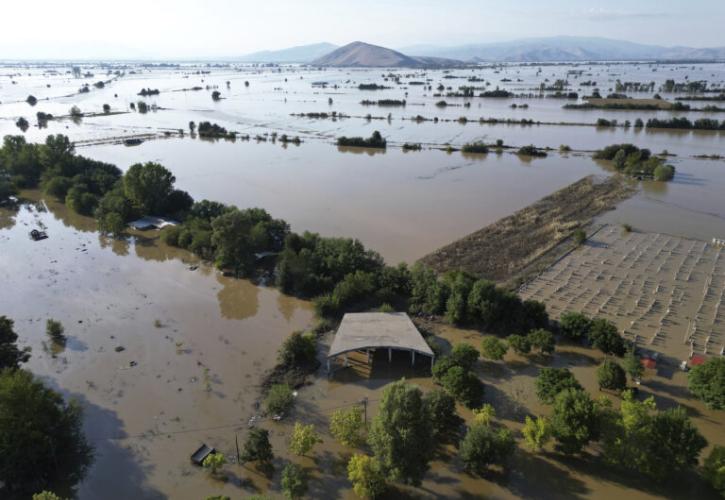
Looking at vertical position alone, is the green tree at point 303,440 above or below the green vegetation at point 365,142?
below

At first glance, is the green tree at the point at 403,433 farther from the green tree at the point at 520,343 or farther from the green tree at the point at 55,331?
the green tree at the point at 55,331

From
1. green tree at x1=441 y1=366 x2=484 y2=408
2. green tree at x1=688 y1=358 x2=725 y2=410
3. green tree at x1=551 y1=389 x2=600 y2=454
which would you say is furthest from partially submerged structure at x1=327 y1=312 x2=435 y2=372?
green tree at x1=688 y1=358 x2=725 y2=410

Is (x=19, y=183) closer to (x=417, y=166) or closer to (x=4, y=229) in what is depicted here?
(x=4, y=229)

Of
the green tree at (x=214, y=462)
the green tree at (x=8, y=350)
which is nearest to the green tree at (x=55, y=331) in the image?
the green tree at (x=8, y=350)

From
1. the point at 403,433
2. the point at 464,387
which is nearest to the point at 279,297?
the point at 464,387

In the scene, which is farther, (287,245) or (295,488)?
(287,245)

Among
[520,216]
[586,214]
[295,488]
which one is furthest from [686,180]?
[295,488]
